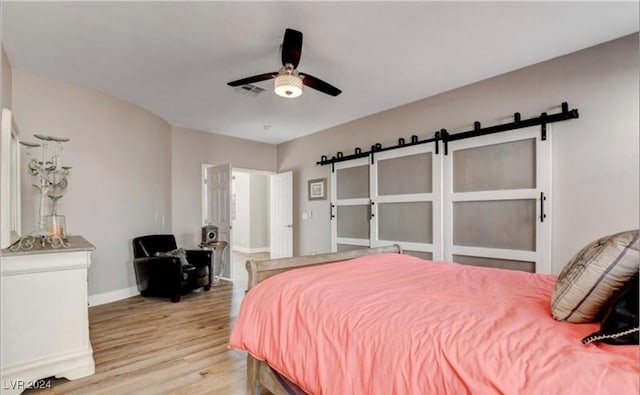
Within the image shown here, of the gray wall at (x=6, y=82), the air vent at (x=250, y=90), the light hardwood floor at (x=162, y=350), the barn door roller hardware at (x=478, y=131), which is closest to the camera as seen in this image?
the light hardwood floor at (x=162, y=350)

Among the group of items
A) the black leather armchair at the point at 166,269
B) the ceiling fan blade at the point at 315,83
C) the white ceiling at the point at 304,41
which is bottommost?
the black leather armchair at the point at 166,269

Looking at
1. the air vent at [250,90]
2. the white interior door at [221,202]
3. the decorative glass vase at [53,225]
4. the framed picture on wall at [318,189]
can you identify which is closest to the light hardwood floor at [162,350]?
the decorative glass vase at [53,225]

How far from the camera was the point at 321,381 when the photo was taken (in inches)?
52.3

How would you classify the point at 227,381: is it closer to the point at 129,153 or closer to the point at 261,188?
the point at 129,153

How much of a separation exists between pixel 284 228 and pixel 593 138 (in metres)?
4.87

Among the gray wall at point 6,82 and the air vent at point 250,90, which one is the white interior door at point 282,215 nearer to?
the air vent at point 250,90

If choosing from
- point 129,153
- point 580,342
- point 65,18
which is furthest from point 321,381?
point 129,153

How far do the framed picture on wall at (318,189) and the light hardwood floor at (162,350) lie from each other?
226 cm

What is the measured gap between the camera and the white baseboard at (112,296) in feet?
12.6

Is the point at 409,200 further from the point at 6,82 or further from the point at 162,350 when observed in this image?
the point at 6,82

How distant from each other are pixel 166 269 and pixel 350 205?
109 inches

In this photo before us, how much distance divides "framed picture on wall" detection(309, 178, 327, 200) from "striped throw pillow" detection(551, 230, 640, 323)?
4385 millimetres

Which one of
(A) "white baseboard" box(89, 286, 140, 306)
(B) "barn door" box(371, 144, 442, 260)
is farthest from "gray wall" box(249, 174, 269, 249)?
(B) "barn door" box(371, 144, 442, 260)

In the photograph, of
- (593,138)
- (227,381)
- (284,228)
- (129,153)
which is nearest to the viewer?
(227,381)
